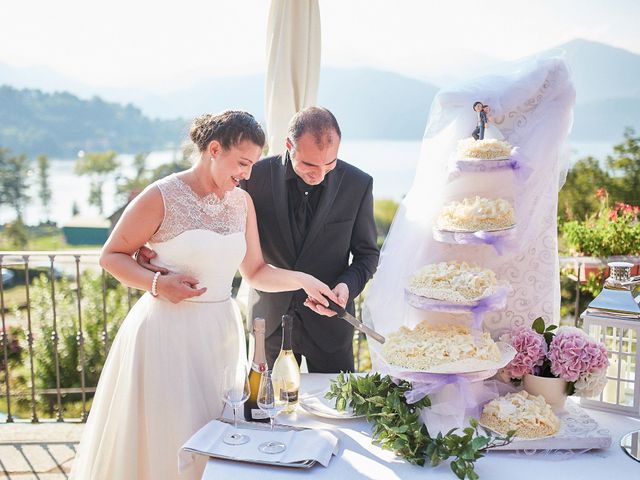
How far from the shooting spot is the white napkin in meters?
1.53

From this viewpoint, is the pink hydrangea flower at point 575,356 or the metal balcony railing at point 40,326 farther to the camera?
the metal balcony railing at point 40,326

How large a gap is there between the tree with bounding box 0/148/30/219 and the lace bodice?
18.6m

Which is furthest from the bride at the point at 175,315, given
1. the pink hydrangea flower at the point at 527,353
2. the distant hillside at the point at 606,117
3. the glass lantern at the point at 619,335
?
the distant hillside at the point at 606,117

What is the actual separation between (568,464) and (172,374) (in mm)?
1156

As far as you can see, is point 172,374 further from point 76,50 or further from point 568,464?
point 76,50

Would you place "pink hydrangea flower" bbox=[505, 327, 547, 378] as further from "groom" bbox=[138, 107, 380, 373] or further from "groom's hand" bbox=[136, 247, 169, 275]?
"groom's hand" bbox=[136, 247, 169, 275]

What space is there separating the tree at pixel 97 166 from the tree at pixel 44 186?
100 centimetres

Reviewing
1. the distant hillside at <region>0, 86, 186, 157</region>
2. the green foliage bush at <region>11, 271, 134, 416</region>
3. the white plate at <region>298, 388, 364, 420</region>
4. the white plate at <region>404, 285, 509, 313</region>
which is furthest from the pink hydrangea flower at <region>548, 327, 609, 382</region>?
the distant hillside at <region>0, 86, 186, 157</region>

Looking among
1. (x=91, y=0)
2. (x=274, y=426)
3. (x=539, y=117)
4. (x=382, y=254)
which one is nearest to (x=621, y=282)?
(x=539, y=117)

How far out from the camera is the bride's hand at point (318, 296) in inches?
76.9

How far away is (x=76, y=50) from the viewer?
32.4 metres

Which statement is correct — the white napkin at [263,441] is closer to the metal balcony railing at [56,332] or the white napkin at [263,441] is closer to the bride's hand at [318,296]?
the bride's hand at [318,296]

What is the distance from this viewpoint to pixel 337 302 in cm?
198

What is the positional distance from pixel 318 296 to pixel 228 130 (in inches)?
23.6
